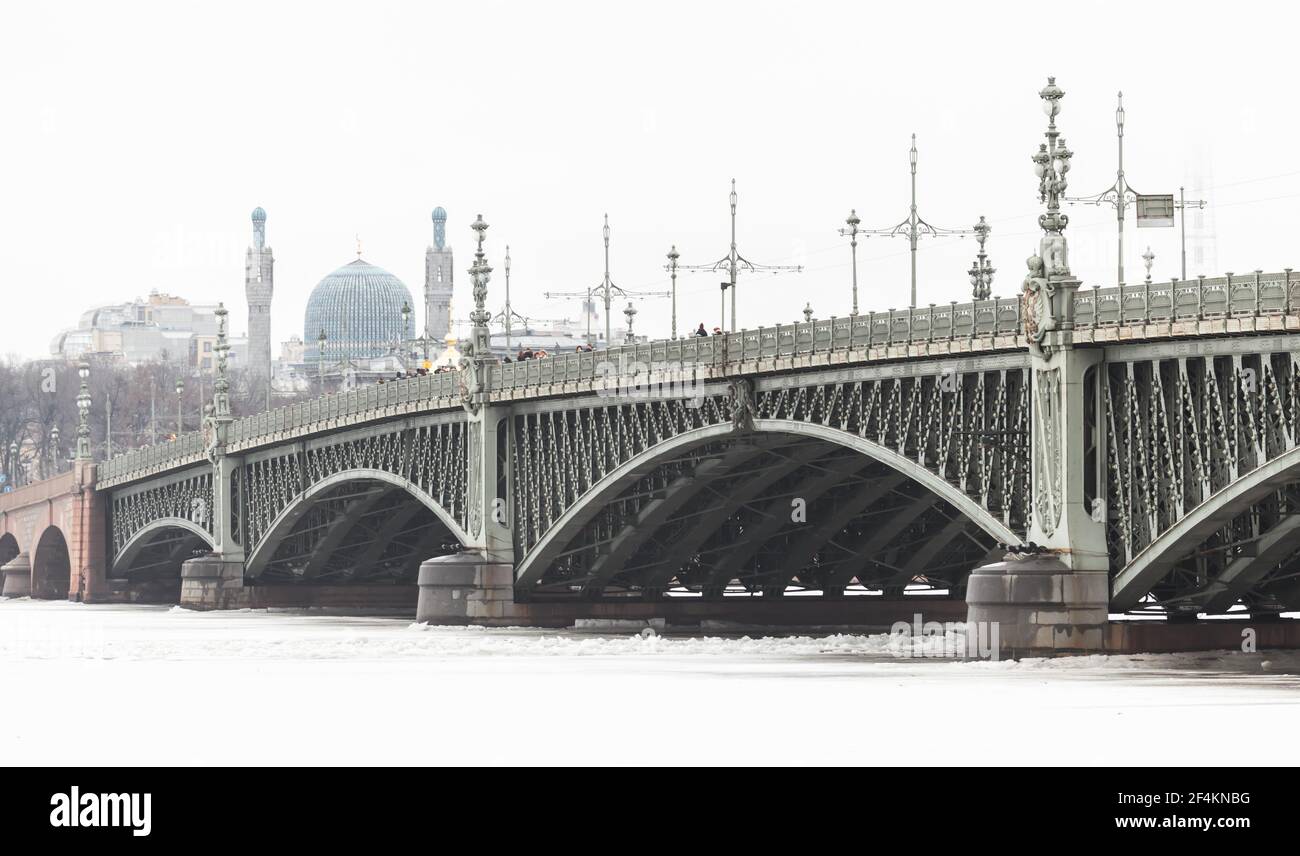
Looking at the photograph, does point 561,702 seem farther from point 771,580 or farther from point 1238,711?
point 771,580

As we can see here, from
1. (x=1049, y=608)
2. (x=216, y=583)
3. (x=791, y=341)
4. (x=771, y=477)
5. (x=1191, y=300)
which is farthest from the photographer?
(x=216, y=583)

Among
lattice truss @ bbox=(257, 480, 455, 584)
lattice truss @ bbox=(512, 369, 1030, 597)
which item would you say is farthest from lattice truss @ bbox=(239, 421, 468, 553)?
lattice truss @ bbox=(512, 369, 1030, 597)

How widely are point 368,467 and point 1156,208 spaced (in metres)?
41.5

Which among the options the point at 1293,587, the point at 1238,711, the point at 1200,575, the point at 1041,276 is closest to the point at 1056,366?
the point at 1041,276

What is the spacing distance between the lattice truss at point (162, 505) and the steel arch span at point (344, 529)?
5016 mm

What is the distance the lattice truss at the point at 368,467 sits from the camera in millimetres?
84188

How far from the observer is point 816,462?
71625 millimetres

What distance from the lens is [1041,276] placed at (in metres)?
56.0

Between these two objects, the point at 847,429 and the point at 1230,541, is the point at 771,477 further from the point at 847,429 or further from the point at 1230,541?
the point at 1230,541

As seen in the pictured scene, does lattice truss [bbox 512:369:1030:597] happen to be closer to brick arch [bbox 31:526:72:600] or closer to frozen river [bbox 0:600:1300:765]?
frozen river [bbox 0:600:1300:765]

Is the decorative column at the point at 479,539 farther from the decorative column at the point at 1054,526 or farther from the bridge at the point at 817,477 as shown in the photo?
the decorative column at the point at 1054,526

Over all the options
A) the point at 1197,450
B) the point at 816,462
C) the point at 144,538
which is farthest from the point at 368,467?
the point at 1197,450

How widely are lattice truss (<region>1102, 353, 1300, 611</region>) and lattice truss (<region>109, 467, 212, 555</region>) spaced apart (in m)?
59.8

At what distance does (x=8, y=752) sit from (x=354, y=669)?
22.5m
